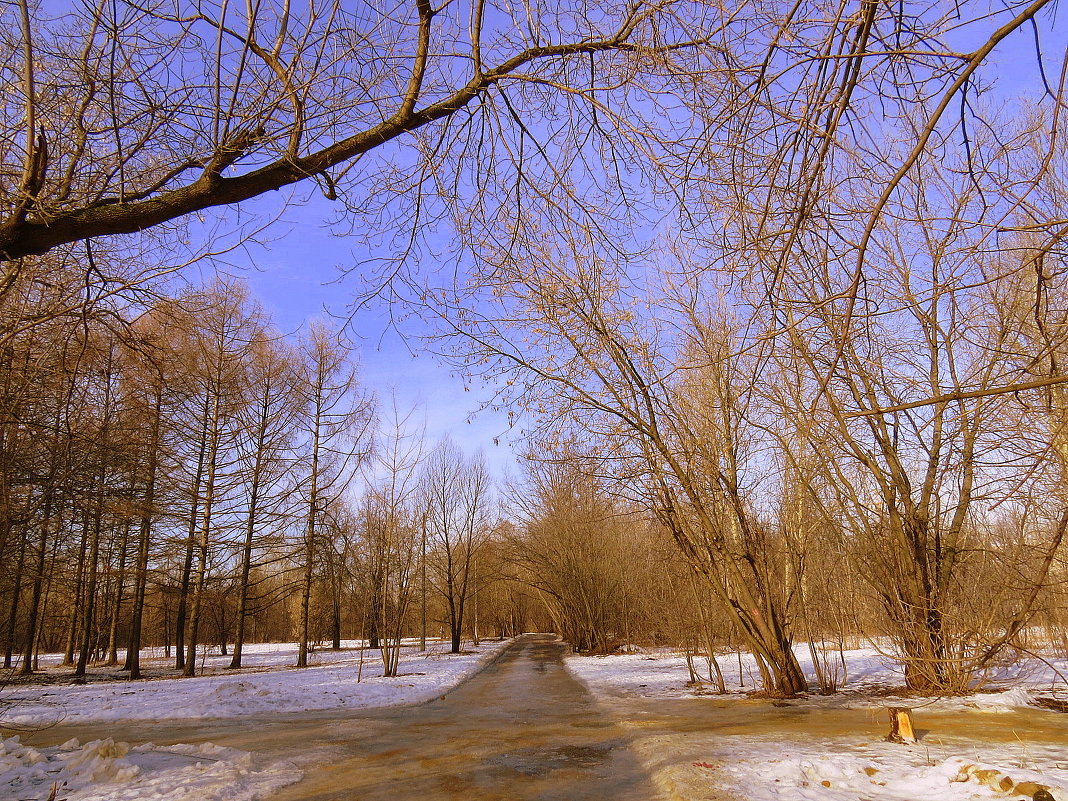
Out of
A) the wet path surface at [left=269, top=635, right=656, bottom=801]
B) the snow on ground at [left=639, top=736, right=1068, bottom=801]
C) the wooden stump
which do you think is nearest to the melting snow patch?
the snow on ground at [left=639, top=736, right=1068, bottom=801]

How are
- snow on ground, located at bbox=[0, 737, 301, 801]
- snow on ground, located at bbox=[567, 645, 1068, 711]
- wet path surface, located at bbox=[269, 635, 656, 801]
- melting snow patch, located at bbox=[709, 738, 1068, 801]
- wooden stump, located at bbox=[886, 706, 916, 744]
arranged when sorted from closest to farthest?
melting snow patch, located at bbox=[709, 738, 1068, 801]
snow on ground, located at bbox=[0, 737, 301, 801]
wet path surface, located at bbox=[269, 635, 656, 801]
wooden stump, located at bbox=[886, 706, 916, 744]
snow on ground, located at bbox=[567, 645, 1068, 711]

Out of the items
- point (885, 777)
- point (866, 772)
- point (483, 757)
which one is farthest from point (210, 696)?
point (885, 777)

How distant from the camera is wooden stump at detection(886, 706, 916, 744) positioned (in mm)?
6938

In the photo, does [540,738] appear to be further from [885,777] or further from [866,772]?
[885,777]

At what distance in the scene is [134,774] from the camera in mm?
6082

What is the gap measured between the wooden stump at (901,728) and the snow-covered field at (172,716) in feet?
20.2

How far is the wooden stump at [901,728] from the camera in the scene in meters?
6.94

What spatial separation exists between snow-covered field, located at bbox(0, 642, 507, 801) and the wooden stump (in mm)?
6162

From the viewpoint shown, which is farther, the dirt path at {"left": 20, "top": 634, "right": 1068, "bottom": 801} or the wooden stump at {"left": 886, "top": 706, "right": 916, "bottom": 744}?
the wooden stump at {"left": 886, "top": 706, "right": 916, "bottom": 744}

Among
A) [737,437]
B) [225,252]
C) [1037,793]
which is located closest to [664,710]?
[737,437]

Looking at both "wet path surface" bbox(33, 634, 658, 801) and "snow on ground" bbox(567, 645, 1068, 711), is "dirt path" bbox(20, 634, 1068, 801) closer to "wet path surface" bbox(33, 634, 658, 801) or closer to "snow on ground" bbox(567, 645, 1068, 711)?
"wet path surface" bbox(33, 634, 658, 801)

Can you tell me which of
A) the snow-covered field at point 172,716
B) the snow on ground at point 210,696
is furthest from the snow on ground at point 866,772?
the snow on ground at point 210,696

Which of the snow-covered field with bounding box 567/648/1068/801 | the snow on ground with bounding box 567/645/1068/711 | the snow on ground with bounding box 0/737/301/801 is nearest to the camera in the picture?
the snow-covered field with bounding box 567/648/1068/801

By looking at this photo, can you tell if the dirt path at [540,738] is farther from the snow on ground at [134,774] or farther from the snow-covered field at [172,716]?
the snow-covered field at [172,716]
